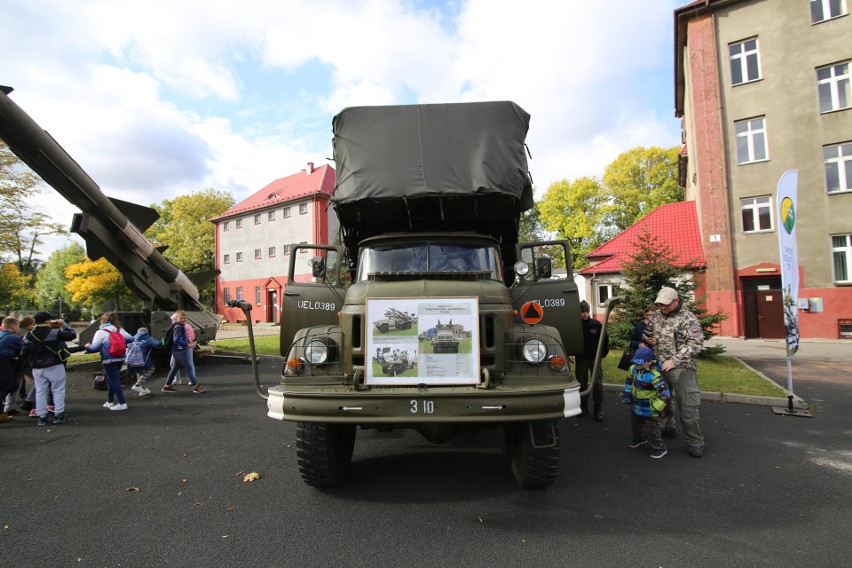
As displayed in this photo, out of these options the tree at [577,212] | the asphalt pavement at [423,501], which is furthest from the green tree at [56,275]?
the asphalt pavement at [423,501]

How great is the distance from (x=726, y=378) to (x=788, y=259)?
285cm

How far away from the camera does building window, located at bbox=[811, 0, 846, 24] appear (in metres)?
18.5

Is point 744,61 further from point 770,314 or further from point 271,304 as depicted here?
point 271,304

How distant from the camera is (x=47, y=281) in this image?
71625mm

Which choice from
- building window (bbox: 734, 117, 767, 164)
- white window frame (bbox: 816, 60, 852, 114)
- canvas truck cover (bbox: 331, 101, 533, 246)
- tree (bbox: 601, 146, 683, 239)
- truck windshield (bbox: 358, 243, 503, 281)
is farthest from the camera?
tree (bbox: 601, 146, 683, 239)

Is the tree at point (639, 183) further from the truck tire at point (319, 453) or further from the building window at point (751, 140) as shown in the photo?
the truck tire at point (319, 453)

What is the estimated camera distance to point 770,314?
61.5 feet

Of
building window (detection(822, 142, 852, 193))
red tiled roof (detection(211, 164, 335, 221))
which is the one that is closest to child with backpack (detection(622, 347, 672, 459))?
building window (detection(822, 142, 852, 193))

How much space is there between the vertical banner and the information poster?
259 inches

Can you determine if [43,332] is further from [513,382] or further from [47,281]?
[47,281]

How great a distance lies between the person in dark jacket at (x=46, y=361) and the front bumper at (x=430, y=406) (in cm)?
546

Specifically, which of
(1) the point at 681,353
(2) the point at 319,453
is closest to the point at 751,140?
(1) the point at 681,353

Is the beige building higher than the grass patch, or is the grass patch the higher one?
the beige building

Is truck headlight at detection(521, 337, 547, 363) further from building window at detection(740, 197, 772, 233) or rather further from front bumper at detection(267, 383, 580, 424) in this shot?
building window at detection(740, 197, 772, 233)
